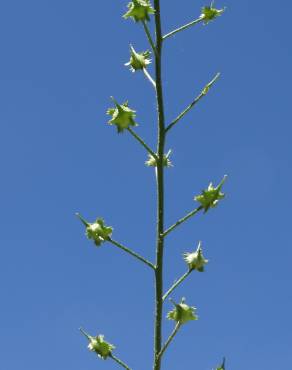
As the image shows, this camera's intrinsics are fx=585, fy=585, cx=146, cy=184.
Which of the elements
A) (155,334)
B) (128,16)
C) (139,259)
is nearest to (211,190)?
(139,259)

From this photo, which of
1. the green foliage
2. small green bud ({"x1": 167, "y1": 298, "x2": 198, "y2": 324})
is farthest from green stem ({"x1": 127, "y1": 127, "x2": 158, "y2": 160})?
small green bud ({"x1": 167, "y1": 298, "x2": 198, "y2": 324})

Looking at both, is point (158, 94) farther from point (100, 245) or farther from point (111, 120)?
point (100, 245)

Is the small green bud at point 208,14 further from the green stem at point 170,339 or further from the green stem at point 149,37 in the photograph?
the green stem at point 170,339

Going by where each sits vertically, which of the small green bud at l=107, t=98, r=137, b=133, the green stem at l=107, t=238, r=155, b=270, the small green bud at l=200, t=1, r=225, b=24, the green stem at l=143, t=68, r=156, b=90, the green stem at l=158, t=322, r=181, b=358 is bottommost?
the green stem at l=158, t=322, r=181, b=358

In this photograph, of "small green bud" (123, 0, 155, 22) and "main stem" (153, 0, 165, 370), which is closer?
"main stem" (153, 0, 165, 370)

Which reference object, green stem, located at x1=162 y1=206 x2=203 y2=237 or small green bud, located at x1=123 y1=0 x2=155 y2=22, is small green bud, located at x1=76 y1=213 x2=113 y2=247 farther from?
small green bud, located at x1=123 y1=0 x2=155 y2=22

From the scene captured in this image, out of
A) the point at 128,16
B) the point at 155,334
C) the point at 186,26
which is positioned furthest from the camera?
the point at 186,26

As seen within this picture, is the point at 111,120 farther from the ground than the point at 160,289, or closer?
farther from the ground
